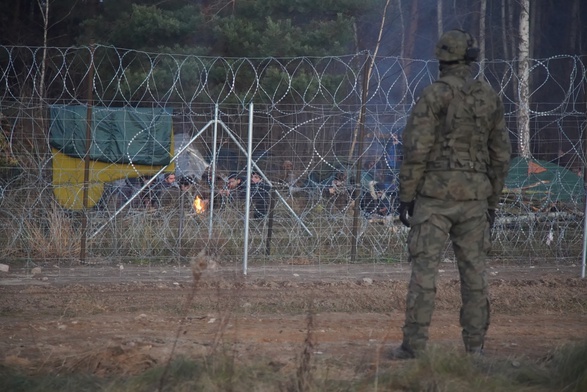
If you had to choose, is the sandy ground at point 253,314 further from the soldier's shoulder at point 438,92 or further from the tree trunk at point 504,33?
the tree trunk at point 504,33

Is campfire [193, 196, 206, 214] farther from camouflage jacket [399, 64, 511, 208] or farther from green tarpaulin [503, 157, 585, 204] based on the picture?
camouflage jacket [399, 64, 511, 208]

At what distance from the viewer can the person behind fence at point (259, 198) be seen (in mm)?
10422

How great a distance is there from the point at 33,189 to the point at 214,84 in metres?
7.98

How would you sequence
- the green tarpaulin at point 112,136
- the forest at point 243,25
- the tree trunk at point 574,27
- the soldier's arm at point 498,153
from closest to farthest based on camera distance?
the soldier's arm at point 498,153, the green tarpaulin at point 112,136, the forest at point 243,25, the tree trunk at point 574,27

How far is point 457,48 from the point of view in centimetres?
554

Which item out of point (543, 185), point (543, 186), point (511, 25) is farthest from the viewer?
point (511, 25)

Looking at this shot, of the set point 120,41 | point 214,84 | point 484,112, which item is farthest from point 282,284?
point 120,41

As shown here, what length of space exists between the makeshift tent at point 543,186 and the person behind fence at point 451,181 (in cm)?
478

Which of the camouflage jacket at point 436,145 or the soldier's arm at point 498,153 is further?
the soldier's arm at point 498,153

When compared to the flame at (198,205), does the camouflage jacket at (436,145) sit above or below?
above

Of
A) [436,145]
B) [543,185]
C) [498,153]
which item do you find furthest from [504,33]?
[436,145]

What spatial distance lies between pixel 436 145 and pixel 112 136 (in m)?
6.66

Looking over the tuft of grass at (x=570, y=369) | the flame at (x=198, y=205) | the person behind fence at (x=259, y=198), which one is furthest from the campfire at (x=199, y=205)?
the tuft of grass at (x=570, y=369)

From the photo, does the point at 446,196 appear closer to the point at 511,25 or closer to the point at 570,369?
the point at 570,369
